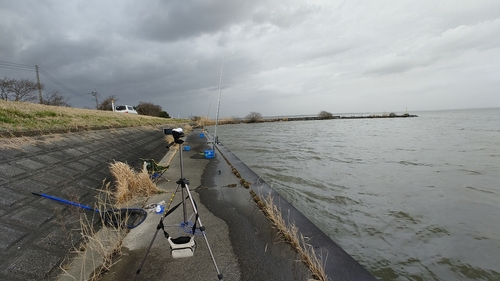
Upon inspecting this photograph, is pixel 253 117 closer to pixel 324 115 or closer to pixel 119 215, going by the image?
pixel 324 115

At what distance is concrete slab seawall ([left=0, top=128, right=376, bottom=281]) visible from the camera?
9.37ft

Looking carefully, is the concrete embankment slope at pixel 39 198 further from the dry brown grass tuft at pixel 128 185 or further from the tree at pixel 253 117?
the tree at pixel 253 117

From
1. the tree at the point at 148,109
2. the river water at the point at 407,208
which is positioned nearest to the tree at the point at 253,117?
the tree at the point at 148,109

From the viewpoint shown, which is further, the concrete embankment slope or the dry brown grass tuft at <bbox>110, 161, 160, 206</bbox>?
the dry brown grass tuft at <bbox>110, 161, 160, 206</bbox>

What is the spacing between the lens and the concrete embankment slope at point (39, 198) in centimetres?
278

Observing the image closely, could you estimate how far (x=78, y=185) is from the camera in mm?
4938

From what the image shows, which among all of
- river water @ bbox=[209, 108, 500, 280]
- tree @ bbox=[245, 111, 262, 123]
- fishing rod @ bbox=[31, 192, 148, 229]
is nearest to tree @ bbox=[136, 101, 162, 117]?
tree @ bbox=[245, 111, 262, 123]

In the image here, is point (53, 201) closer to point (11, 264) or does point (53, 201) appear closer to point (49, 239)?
point (49, 239)

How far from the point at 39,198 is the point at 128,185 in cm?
198

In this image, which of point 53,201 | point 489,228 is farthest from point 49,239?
point 489,228

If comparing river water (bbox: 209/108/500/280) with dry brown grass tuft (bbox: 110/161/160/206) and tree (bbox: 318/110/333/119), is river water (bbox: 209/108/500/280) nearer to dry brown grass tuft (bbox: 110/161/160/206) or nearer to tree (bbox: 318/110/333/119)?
dry brown grass tuft (bbox: 110/161/160/206)

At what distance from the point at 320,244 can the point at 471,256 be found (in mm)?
3134

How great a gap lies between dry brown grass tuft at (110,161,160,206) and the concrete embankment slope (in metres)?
0.52

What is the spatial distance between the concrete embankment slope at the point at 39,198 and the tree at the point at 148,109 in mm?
59849
